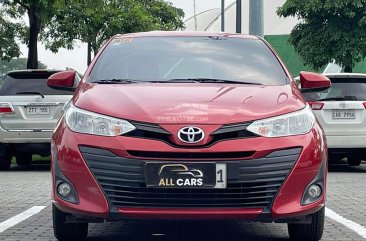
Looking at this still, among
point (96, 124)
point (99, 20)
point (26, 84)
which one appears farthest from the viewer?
point (99, 20)

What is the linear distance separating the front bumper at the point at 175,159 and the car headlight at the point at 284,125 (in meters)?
0.06

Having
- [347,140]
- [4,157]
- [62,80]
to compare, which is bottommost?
[4,157]

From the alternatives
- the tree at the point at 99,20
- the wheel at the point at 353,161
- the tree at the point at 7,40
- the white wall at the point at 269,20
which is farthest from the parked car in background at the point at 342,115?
the white wall at the point at 269,20

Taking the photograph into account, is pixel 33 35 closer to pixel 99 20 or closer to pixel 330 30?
pixel 99 20

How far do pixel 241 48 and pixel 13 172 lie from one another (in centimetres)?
781

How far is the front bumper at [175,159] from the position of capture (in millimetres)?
5809

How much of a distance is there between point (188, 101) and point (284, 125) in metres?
0.66

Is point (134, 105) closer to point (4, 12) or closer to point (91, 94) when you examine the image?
point (91, 94)

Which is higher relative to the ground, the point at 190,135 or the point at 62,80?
the point at 62,80

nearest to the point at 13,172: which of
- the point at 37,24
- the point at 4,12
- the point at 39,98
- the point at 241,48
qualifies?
the point at 39,98

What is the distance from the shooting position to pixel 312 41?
35438mm

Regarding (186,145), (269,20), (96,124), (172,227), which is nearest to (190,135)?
(186,145)

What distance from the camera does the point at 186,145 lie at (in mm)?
5797

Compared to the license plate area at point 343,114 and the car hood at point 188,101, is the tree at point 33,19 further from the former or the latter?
the car hood at point 188,101
